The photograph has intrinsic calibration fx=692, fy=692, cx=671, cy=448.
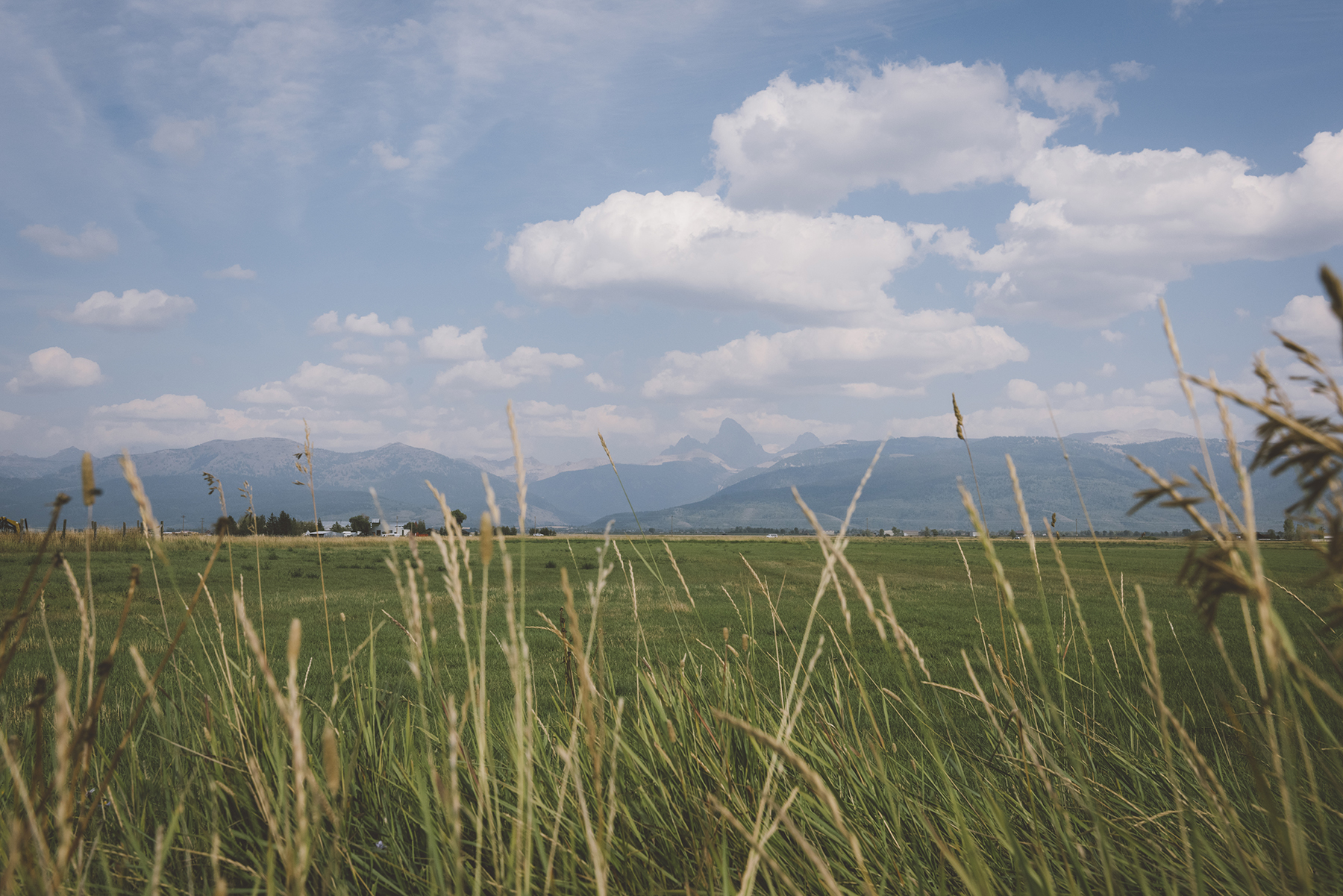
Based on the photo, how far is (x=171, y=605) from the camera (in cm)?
1238

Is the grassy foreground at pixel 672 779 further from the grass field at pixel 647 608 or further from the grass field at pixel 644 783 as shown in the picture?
the grass field at pixel 647 608

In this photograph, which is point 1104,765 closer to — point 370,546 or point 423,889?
point 423,889

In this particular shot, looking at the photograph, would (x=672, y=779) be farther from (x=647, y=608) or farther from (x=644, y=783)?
(x=647, y=608)

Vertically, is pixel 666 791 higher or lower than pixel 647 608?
higher

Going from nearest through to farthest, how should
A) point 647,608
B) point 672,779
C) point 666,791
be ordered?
1. point 666,791
2. point 672,779
3. point 647,608

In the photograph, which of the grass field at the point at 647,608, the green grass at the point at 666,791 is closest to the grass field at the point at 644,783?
the green grass at the point at 666,791

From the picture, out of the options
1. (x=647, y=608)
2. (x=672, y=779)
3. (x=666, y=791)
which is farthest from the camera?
(x=647, y=608)

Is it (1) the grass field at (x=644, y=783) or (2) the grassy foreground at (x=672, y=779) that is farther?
(1) the grass field at (x=644, y=783)

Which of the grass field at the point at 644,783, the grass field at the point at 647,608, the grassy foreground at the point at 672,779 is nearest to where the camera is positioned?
the grassy foreground at the point at 672,779

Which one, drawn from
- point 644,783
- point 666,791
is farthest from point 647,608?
point 666,791

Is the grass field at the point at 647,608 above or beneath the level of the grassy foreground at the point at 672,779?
beneath

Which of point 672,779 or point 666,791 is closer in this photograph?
point 666,791

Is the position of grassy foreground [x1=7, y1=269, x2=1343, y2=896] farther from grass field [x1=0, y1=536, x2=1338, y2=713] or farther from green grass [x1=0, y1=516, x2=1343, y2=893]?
grass field [x1=0, y1=536, x2=1338, y2=713]

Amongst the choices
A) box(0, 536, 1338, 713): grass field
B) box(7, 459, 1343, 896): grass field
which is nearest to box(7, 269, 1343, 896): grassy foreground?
box(7, 459, 1343, 896): grass field
